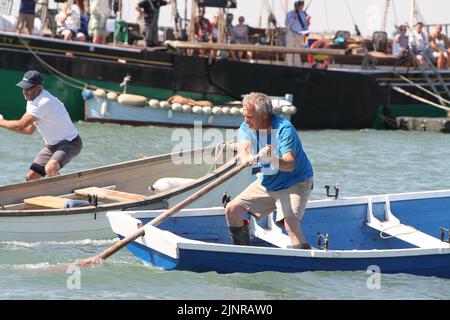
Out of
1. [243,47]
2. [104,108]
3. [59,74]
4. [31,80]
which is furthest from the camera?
[59,74]

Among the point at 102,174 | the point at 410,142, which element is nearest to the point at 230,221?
the point at 102,174

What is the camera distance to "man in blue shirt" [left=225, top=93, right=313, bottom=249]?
10445 mm

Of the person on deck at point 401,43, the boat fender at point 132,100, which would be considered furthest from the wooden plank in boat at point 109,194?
the person on deck at point 401,43

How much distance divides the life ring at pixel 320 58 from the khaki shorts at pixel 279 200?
19.3 m

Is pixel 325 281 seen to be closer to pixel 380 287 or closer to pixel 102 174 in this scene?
pixel 380 287

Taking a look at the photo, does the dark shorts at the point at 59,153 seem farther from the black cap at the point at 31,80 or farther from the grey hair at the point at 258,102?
the grey hair at the point at 258,102

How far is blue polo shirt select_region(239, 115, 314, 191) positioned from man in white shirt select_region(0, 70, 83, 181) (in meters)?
3.38

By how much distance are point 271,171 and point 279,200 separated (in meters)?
0.30

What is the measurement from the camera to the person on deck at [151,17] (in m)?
28.2

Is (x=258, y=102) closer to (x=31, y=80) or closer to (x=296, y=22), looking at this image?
(x=31, y=80)

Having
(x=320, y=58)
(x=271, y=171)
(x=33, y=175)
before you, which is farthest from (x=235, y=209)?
(x=320, y=58)

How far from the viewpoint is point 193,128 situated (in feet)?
89.6

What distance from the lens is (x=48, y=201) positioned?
13172mm

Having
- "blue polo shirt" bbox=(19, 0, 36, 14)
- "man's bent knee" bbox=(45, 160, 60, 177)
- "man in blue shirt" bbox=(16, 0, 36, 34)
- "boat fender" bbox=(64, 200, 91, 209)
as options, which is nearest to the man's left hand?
"boat fender" bbox=(64, 200, 91, 209)
